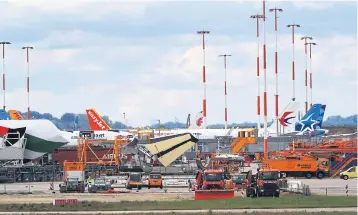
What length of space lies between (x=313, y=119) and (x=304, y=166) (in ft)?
159

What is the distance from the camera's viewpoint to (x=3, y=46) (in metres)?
156

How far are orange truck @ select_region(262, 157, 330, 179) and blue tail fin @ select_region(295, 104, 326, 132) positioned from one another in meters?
46.6

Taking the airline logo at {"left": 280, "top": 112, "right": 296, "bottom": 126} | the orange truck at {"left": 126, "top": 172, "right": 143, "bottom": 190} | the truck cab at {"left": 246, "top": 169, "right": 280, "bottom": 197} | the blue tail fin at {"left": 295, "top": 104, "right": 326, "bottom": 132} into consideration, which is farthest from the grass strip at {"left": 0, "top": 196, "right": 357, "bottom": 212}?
the airline logo at {"left": 280, "top": 112, "right": 296, "bottom": 126}

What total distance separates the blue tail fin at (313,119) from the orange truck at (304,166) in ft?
153

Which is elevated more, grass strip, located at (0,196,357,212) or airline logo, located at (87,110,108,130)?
airline logo, located at (87,110,108,130)

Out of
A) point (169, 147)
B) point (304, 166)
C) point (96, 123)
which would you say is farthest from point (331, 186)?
point (96, 123)

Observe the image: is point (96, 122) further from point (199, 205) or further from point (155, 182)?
point (199, 205)

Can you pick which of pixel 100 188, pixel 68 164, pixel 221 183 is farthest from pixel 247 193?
pixel 68 164

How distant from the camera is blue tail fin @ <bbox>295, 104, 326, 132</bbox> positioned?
15112cm

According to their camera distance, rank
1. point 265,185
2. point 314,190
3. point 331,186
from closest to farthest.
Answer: point 265,185 < point 314,190 < point 331,186

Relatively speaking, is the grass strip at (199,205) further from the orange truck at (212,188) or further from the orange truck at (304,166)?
the orange truck at (304,166)

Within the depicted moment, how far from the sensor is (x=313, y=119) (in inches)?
6009

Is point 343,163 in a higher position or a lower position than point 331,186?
higher

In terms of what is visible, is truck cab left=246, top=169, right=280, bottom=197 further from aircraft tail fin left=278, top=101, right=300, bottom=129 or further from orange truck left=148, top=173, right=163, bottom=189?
aircraft tail fin left=278, top=101, right=300, bottom=129
